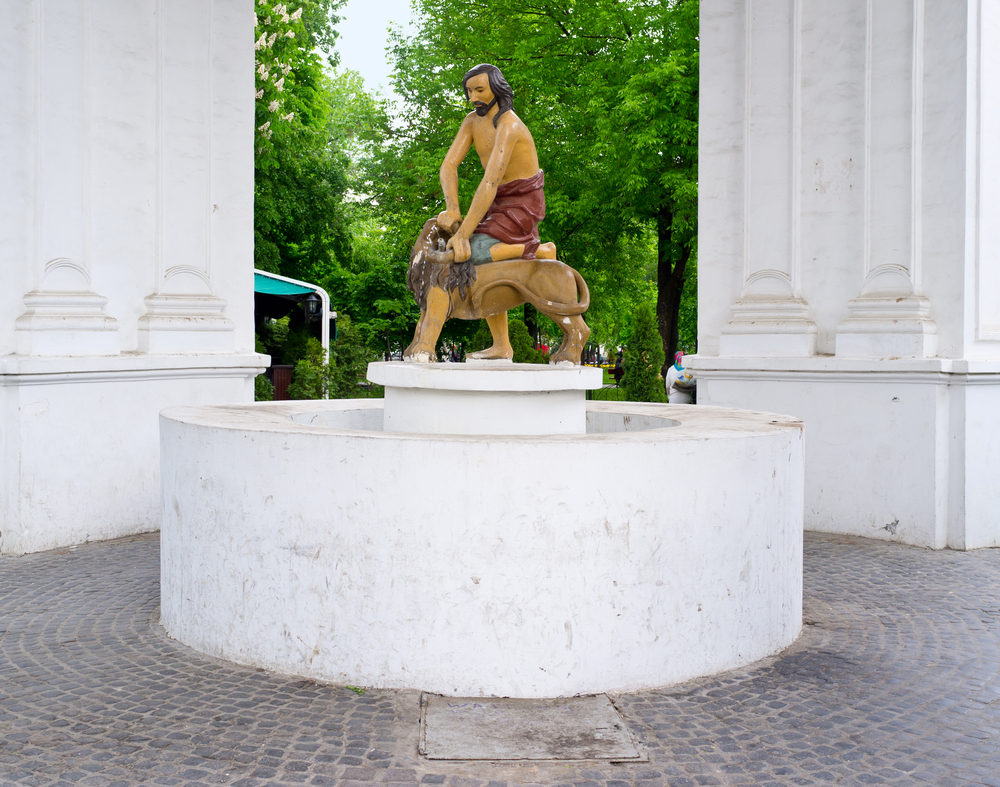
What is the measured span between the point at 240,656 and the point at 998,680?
3.66 m

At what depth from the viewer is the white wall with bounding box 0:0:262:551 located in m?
7.49

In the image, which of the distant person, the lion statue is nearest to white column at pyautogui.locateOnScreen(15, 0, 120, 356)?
the lion statue

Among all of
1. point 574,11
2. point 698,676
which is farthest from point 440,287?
point 574,11

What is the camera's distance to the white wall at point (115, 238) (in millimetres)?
7488

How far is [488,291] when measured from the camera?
6027 mm

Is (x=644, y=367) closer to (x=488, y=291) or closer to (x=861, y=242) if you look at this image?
(x=861, y=242)

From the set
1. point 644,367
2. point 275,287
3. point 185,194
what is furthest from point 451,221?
point 275,287

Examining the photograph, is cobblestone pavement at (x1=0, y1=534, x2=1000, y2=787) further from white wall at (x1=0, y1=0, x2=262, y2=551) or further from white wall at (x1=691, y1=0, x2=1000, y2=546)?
white wall at (x1=691, y1=0, x2=1000, y2=546)

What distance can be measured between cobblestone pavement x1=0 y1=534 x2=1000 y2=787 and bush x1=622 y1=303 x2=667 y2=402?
1074cm

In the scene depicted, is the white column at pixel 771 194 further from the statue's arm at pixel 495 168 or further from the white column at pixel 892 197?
the statue's arm at pixel 495 168

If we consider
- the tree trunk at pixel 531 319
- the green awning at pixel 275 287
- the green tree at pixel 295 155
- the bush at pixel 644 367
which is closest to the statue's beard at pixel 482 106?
the bush at pixel 644 367

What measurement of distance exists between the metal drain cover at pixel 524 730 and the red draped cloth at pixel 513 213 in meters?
2.95

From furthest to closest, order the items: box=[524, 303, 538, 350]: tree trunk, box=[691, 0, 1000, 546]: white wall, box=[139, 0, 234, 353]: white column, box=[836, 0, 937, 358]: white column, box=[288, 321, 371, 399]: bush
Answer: box=[524, 303, 538, 350]: tree trunk < box=[288, 321, 371, 399]: bush < box=[139, 0, 234, 353]: white column < box=[836, 0, 937, 358]: white column < box=[691, 0, 1000, 546]: white wall

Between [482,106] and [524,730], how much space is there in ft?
12.5
